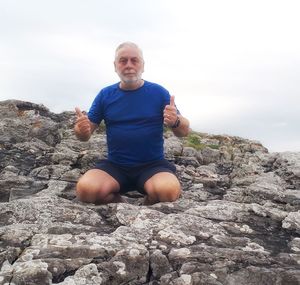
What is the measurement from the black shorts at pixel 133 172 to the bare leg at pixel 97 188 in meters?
0.22

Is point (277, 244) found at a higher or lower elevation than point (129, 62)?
lower

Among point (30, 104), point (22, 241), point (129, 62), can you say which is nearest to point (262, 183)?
point (129, 62)

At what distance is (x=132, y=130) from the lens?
10.4 m

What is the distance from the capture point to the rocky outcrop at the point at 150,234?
668cm

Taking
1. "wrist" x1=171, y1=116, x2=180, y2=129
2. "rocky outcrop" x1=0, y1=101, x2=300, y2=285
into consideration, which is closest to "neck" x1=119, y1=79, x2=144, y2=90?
"wrist" x1=171, y1=116, x2=180, y2=129

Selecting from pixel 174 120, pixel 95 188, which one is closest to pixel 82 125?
pixel 95 188

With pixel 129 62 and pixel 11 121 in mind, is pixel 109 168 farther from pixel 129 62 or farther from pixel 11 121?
pixel 11 121

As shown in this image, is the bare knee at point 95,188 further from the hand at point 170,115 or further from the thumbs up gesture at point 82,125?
the hand at point 170,115

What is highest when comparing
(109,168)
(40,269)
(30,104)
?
(30,104)

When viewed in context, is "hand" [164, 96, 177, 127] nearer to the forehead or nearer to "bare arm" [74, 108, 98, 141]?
the forehead

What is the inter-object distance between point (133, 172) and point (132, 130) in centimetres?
99

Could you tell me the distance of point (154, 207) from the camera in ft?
30.5

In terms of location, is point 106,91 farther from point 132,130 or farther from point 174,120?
point 174,120

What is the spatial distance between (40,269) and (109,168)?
4274 millimetres
